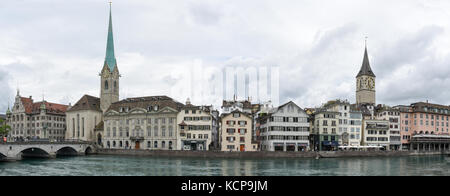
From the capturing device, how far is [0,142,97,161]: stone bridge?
8181 cm

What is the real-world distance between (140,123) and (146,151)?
14605 millimetres

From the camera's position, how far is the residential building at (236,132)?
318 feet

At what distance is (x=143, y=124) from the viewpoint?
372ft

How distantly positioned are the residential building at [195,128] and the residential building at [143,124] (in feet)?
6.59

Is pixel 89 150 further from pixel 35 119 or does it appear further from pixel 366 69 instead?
pixel 366 69

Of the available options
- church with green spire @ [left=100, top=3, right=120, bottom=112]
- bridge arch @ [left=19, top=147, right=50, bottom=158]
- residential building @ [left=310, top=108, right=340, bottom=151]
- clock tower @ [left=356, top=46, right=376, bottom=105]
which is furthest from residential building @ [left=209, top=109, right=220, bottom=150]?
clock tower @ [left=356, top=46, right=376, bottom=105]

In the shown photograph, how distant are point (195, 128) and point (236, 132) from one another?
11.3 metres

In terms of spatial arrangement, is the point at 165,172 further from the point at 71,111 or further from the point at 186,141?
the point at 71,111

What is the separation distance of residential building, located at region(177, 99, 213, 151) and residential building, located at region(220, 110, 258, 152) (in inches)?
249

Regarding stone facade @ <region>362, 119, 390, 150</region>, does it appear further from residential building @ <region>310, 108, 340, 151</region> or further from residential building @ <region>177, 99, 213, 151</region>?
residential building @ <region>177, 99, 213, 151</region>

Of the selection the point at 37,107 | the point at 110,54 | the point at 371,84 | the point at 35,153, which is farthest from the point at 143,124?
the point at 371,84

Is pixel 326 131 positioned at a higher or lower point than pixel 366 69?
lower

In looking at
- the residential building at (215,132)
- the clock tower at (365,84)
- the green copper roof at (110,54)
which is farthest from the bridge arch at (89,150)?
the clock tower at (365,84)
